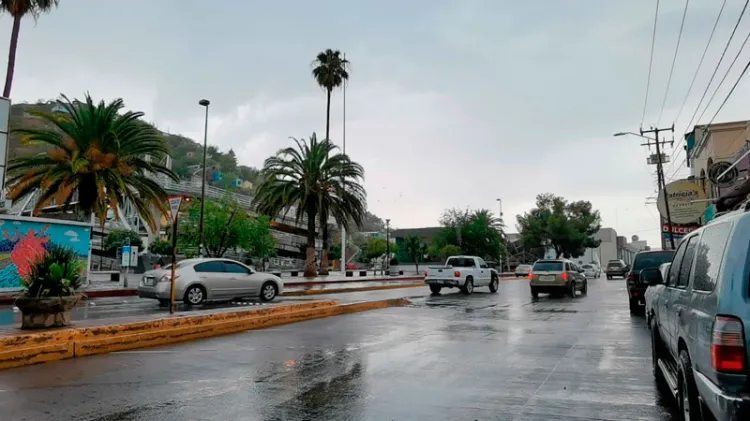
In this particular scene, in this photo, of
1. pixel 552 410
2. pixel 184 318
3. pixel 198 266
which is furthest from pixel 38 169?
pixel 552 410

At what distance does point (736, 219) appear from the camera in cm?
370

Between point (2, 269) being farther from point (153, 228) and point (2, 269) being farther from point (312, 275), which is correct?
point (312, 275)

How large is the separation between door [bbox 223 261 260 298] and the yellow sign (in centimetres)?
2421

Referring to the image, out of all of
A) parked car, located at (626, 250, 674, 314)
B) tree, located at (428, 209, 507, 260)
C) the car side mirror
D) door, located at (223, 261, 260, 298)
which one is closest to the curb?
door, located at (223, 261, 260, 298)

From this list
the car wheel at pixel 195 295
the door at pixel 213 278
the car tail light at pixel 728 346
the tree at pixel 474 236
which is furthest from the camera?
the tree at pixel 474 236

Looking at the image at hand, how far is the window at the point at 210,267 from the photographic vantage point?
681 inches

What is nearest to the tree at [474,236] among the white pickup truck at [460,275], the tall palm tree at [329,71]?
the tall palm tree at [329,71]

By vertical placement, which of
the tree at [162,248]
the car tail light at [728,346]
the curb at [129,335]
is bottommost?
the curb at [129,335]

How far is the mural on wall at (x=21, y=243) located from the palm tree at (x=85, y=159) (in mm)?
2423

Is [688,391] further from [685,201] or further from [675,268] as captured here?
[685,201]

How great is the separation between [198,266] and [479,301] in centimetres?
1049

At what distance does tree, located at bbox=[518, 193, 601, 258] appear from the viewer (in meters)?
68.1

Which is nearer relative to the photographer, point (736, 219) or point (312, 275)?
point (736, 219)

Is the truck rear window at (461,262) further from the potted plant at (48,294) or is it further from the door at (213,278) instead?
the potted plant at (48,294)
